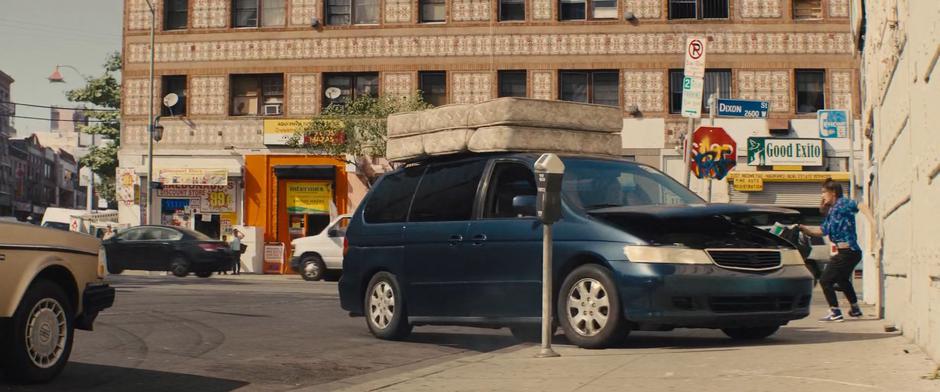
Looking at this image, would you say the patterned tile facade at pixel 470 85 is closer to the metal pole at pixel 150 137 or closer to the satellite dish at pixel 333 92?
the satellite dish at pixel 333 92

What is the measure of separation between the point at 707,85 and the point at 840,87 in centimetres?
391

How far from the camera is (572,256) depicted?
10.3 metres

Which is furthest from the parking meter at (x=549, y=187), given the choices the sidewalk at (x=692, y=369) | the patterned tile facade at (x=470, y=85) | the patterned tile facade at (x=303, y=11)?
the patterned tile facade at (x=303, y=11)

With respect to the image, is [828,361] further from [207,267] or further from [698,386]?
[207,267]

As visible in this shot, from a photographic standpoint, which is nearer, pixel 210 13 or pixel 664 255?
pixel 664 255

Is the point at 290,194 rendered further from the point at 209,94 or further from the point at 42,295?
the point at 42,295

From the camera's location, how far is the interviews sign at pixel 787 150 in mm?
36562

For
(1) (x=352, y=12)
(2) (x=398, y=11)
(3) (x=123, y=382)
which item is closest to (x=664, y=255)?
(3) (x=123, y=382)

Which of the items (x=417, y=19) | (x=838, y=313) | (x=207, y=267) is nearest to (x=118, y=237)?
(x=207, y=267)

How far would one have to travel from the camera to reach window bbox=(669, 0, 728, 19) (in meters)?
37.3

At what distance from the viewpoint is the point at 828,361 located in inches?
342

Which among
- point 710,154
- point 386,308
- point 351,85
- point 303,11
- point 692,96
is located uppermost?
point 303,11

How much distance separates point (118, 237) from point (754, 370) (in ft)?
89.8

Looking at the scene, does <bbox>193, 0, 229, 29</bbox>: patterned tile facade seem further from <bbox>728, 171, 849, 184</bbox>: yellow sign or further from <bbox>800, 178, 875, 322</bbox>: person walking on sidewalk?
<bbox>800, 178, 875, 322</bbox>: person walking on sidewalk
